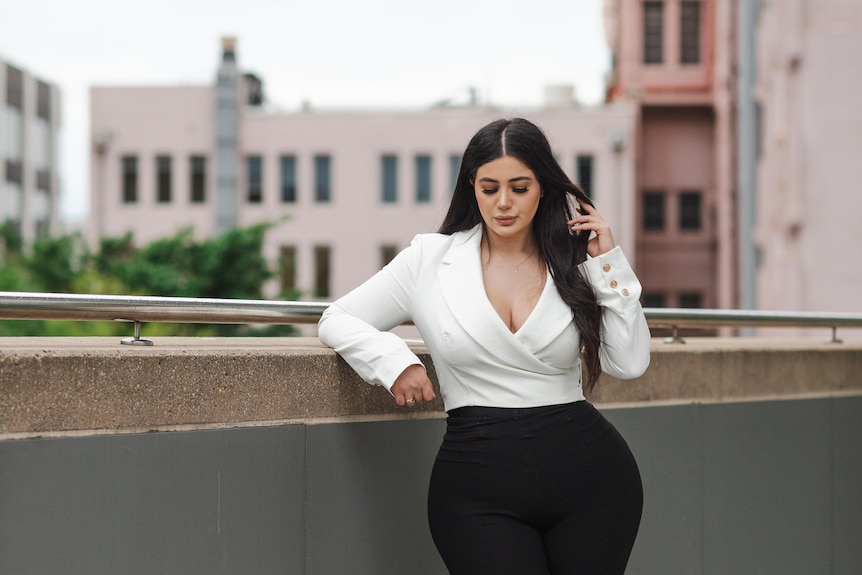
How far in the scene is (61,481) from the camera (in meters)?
3.02

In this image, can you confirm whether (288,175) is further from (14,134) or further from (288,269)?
(14,134)

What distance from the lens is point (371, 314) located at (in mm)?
3277

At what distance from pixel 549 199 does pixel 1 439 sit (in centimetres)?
154

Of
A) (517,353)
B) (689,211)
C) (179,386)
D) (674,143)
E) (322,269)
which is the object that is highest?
(674,143)

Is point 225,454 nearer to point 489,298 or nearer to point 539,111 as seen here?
point 489,298

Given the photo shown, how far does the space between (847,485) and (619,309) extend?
2.44 m

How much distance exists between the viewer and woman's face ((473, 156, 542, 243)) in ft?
10.3

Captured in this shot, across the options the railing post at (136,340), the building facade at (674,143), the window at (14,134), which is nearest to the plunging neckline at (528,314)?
the railing post at (136,340)

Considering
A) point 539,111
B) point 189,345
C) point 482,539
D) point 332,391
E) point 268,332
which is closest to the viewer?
point 482,539

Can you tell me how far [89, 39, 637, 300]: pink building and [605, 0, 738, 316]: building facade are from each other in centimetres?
337

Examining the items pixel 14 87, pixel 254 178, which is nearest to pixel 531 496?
pixel 254 178

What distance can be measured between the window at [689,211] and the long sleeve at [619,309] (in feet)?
156

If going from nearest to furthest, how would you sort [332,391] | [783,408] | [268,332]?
1. [332,391]
2. [783,408]
3. [268,332]

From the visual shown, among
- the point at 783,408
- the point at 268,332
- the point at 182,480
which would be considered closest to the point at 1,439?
the point at 182,480
